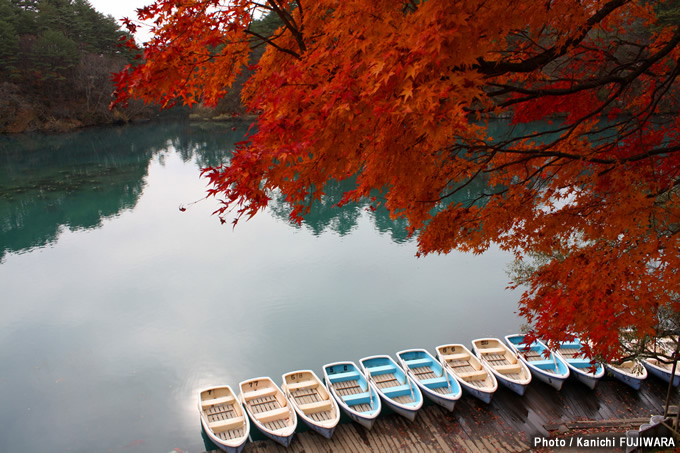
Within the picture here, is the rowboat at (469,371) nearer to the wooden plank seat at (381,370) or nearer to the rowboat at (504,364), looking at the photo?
the rowboat at (504,364)

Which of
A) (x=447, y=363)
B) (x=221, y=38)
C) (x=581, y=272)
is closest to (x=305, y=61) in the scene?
(x=221, y=38)

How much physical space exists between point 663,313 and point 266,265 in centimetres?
1237

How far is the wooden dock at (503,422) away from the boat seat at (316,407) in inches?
14.5

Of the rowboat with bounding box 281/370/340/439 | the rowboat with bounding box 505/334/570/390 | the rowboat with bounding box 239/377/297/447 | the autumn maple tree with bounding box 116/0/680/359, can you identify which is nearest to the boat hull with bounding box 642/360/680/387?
the rowboat with bounding box 505/334/570/390

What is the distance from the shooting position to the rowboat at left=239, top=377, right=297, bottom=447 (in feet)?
24.6

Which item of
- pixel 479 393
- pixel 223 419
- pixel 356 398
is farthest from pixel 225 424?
pixel 479 393

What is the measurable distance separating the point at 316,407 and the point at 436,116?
6.73 metres

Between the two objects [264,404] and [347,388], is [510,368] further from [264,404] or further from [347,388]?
[264,404]

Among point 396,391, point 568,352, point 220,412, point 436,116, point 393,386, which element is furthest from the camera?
point 568,352

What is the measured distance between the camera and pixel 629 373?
882 cm

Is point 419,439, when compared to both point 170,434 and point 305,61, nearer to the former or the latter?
point 170,434

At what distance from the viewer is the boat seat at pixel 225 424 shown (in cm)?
768

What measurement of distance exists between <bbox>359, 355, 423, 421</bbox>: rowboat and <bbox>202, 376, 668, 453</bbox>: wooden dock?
0.96 feet

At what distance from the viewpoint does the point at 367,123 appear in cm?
304
